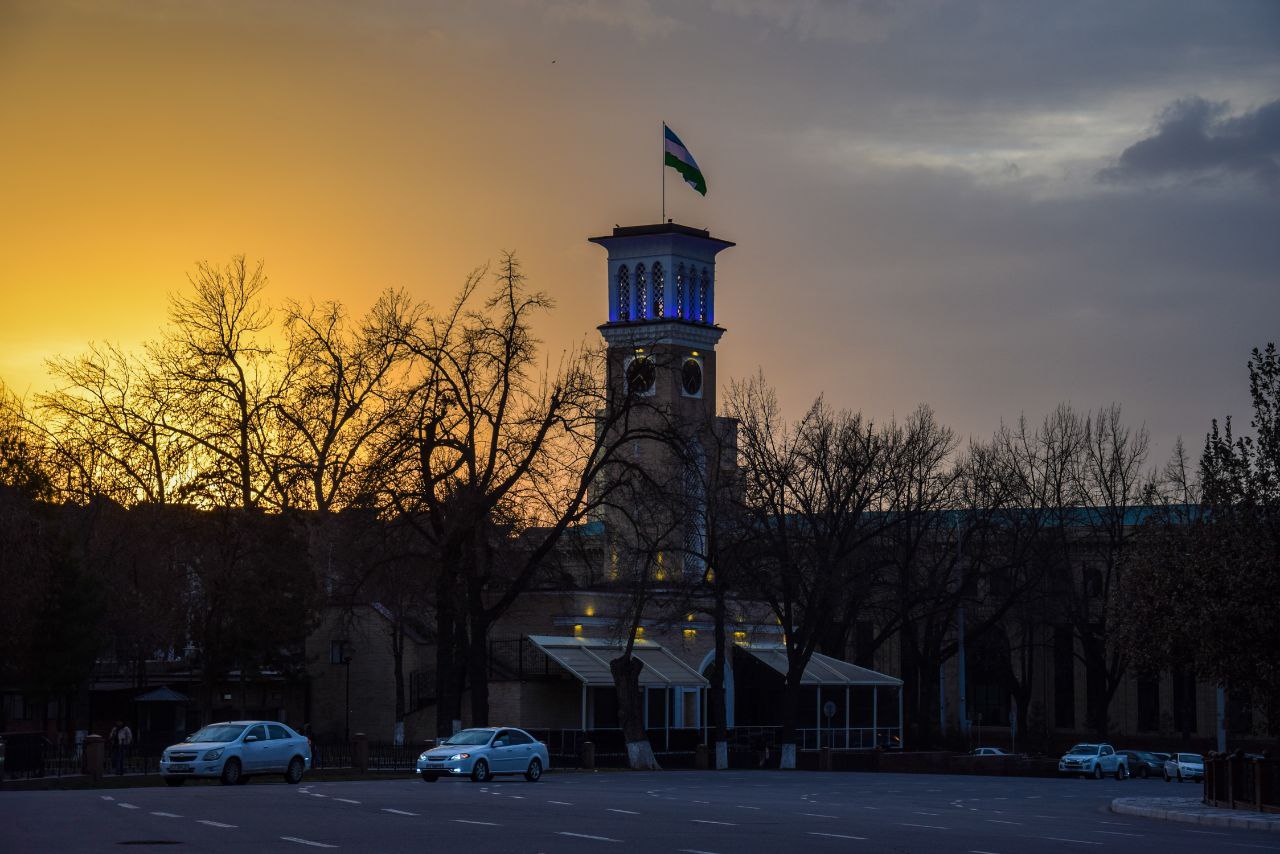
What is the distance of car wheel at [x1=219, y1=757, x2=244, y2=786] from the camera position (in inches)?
1545

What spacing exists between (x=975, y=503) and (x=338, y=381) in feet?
102

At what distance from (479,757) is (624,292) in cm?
4469

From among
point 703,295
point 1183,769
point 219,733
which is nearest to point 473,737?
point 219,733

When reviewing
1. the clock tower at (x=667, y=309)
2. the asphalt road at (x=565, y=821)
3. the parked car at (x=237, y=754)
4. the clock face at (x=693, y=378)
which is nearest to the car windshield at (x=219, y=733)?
the parked car at (x=237, y=754)

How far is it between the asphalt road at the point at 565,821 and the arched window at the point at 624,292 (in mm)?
44532

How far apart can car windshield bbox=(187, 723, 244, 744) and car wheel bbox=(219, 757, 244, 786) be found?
1.82 feet

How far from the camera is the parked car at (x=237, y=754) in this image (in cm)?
3884

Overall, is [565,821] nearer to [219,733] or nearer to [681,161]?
[219,733]

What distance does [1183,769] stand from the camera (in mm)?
62812

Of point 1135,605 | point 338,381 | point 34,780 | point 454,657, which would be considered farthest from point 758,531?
point 34,780

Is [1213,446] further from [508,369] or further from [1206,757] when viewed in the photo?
[508,369]

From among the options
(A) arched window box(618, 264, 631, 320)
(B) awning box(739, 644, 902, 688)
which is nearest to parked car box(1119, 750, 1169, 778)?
(B) awning box(739, 644, 902, 688)

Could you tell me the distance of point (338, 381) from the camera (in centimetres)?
5369

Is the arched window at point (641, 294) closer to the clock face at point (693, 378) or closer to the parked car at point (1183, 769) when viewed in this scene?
the clock face at point (693, 378)
